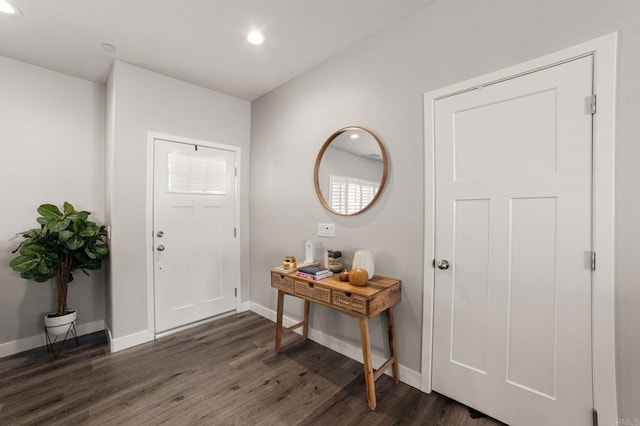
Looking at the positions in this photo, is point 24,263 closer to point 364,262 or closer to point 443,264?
point 364,262

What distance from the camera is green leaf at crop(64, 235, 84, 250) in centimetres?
235

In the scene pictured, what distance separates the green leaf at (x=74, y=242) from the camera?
235 cm

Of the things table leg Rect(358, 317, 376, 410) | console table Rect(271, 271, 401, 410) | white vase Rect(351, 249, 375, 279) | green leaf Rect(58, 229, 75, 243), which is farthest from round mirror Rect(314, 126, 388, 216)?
green leaf Rect(58, 229, 75, 243)

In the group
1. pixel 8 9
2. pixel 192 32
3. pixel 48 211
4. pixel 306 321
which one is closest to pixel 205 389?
pixel 306 321

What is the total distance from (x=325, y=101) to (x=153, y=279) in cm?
252

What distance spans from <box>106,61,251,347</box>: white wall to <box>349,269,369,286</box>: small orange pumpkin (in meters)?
2.18

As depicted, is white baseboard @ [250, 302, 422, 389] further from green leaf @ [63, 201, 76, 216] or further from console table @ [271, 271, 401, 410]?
green leaf @ [63, 201, 76, 216]

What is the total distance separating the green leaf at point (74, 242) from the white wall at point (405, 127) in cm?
167

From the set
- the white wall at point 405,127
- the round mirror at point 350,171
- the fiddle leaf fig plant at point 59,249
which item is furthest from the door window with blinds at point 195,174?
the round mirror at point 350,171

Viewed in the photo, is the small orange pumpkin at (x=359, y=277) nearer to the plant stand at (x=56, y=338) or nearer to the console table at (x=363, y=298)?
the console table at (x=363, y=298)

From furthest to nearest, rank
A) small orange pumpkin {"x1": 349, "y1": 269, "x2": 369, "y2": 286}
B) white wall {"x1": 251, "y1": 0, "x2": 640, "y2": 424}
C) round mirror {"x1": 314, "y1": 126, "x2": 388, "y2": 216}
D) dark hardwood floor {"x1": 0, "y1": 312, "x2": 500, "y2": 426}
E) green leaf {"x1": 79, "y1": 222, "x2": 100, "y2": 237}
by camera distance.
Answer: green leaf {"x1": 79, "y1": 222, "x2": 100, "y2": 237} → round mirror {"x1": 314, "y1": 126, "x2": 388, "y2": 216} → small orange pumpkin {"x1": 349, "y1": 269, "x2": 369, "y2": 286} → dark hardwood floor {"x1": 0, "y1": 312, "x2": 500, "y2": 426} → white wall {"x1": 251, "y1": 0, "x2": 640, "y2": 424}

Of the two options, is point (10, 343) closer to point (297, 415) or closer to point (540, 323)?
point (297, 415)

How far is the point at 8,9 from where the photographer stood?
1923mm

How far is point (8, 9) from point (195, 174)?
173cm
